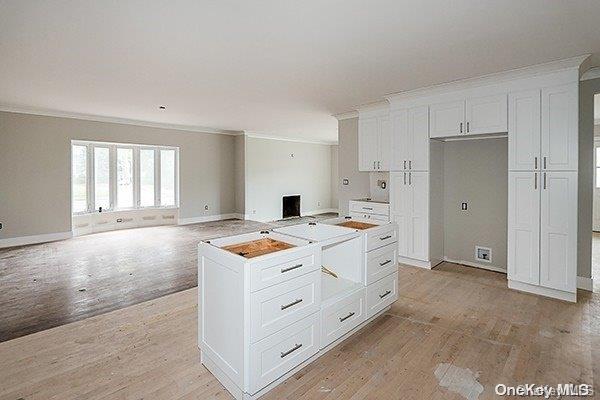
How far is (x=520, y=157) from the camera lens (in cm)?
384

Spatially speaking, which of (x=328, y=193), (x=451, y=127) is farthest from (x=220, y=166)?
(x=451, y=127)

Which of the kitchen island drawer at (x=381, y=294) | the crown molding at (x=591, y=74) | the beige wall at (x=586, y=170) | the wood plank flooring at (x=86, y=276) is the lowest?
the wood plank flooring at (x=86, y=276)

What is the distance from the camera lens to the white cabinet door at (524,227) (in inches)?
147

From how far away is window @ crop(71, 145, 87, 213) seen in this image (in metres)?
7.11

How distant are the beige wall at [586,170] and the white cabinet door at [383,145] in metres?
2.52

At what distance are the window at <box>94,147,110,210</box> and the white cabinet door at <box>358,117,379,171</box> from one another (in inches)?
238

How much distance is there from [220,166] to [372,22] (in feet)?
24.8

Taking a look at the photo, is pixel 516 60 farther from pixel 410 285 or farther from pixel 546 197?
pixel 410 285

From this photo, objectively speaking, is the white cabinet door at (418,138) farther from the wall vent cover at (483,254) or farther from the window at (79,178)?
the window at (79,178)

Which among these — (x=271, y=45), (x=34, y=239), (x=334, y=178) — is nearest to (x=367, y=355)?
(x=271, y=45)

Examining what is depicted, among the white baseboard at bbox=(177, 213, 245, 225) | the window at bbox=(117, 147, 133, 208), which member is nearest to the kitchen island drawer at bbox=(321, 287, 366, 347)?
the white baseboard at bbox=(177, 213, 245, 225)

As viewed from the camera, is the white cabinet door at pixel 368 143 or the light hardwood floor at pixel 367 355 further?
the white cabinet door at pixel 368 143

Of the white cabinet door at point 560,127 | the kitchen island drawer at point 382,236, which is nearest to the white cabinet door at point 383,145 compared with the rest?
the white cabinet door at point 560,127

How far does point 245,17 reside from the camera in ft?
8.45
